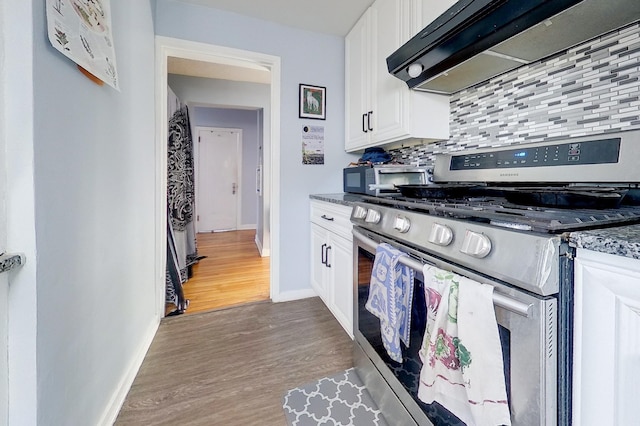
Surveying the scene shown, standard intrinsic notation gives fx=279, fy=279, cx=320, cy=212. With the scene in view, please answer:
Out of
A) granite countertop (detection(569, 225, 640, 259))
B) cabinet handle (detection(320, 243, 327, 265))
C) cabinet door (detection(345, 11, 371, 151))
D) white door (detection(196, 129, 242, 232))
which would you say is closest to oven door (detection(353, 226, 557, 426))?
granite countertop (detection(569, 225, 640, 259))

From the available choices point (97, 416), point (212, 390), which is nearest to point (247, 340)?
point (212, 390)

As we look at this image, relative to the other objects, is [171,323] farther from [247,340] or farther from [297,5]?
[297,5]

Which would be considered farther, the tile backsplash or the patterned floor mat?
the patterned floor mat

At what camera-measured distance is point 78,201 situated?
3.05 ft

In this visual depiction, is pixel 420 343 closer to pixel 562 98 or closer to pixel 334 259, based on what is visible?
pixel 334 259

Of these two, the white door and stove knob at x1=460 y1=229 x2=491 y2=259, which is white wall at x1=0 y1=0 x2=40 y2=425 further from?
the white door

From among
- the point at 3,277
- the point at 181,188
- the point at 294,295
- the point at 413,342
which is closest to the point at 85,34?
the point at 3,277

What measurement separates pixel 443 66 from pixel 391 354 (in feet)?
4.37

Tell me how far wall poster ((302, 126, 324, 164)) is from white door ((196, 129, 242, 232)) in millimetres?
3672

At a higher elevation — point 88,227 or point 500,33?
point 500,33

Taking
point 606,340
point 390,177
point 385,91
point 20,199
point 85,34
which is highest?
point 385,91

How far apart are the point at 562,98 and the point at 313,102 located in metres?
1.68

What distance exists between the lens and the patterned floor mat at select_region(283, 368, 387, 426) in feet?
3.82

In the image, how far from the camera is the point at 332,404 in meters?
1.25
